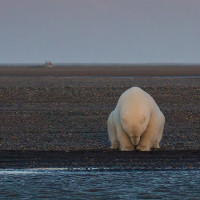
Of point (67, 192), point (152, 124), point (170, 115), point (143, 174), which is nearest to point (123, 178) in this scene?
point (143, 174)


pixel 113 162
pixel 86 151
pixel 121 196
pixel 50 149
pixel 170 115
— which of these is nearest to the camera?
pixel 121 196

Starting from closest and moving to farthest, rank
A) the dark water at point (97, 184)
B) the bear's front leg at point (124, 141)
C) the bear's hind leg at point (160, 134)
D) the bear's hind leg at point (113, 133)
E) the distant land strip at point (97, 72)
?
the dark water at point (97, 184) < the bear's front leg at point (124, 141) < the bear's hind leg at point (160, 134) < the bear's hind leg at point (113, 133) < the distant land strip at point (97, 72)

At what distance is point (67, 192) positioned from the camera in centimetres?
1372

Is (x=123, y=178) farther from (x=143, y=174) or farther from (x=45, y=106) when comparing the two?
(x=45, y=106)

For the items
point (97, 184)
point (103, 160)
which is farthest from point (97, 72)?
point (97, 184)

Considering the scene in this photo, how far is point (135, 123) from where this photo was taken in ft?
55.4

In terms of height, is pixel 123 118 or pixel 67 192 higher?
pixel 123 118

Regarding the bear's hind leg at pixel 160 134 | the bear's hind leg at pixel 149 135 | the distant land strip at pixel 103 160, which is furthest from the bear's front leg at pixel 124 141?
the bear's hind leg at pixel 160 134

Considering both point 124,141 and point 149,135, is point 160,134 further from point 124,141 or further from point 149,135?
point 124,141

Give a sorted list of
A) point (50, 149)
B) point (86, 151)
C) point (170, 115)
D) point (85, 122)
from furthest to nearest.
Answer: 1. point (170, 115)
2. point (85, 122)
3. point (50, 149)
4. point (86, 151)

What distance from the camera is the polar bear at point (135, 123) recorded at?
1694 cm

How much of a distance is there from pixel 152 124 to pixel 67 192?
444 cm

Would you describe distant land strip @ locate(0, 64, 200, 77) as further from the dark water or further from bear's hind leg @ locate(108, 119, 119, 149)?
the dark water

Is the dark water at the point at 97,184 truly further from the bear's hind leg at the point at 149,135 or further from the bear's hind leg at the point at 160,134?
the bear's hind leg at the point at 160,134
